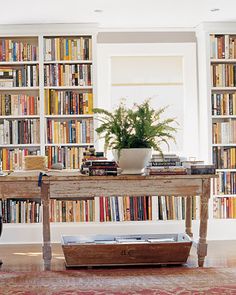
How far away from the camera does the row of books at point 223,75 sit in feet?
21.7

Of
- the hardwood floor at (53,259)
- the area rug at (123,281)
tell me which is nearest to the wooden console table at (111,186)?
the area rug at (123,281)

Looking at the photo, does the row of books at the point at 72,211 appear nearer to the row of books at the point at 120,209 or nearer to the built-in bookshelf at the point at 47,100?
the row of books at the point at 120,209

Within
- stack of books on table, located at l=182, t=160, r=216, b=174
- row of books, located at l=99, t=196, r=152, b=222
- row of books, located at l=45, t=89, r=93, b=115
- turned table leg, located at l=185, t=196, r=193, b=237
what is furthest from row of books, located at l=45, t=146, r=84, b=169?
stack of books on table, located at l=182, t=160, r=216, b=174

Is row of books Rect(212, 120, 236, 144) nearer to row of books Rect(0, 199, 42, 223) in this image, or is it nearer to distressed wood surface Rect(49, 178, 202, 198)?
row of books Rect(0, 199, 42, 223)

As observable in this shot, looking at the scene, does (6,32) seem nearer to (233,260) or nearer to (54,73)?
(54,73)

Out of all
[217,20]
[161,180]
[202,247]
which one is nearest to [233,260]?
[202,247]

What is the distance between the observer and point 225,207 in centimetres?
662

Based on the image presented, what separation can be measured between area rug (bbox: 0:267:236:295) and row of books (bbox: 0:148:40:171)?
6.76 ft

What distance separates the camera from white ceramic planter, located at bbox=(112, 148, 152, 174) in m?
4.28

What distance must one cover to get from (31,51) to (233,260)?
3114 mm

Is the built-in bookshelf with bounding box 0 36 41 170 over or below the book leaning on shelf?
over

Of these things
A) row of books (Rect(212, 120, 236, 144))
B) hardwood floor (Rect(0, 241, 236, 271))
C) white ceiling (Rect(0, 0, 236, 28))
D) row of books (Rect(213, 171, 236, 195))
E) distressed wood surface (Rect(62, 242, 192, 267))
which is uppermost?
white ceiling (Rect(0, 0, 236, 28))

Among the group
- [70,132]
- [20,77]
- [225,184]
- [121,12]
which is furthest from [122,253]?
[20,77]

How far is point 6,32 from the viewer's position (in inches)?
255
